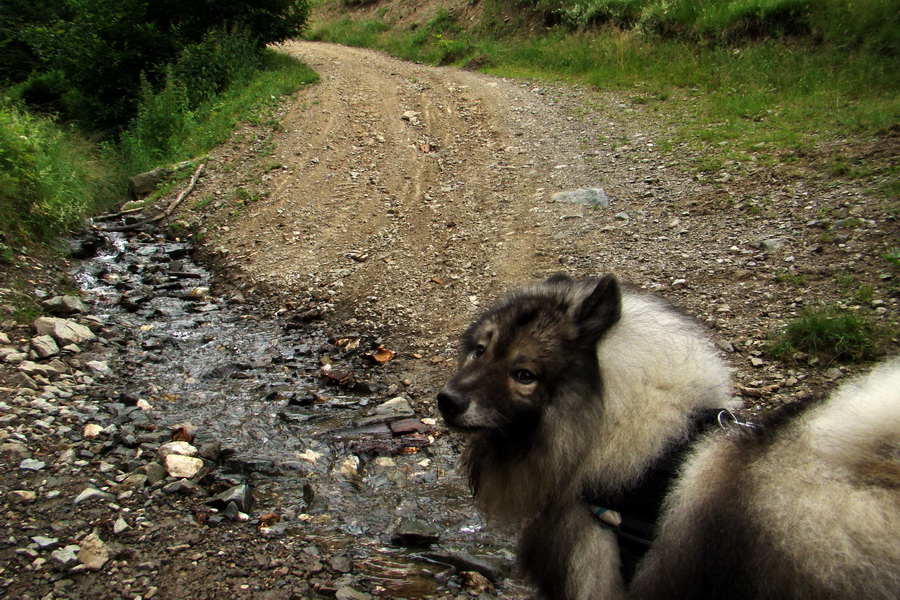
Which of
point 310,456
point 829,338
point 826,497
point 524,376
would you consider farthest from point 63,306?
point 829,338

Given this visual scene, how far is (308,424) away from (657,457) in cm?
331

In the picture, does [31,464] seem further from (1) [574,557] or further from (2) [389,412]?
(1) [574,557]

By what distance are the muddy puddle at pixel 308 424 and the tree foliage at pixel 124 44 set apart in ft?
28.4

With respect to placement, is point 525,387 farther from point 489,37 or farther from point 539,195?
point 489,37

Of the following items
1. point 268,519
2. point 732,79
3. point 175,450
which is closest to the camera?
point 268,519

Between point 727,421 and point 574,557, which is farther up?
point 727,421

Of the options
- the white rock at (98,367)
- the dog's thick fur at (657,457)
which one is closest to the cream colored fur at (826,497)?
the dog's thick fur at (657,457)

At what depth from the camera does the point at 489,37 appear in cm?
1880

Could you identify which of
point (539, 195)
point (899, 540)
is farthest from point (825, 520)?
point (539, 195)

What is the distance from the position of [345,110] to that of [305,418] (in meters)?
10.1

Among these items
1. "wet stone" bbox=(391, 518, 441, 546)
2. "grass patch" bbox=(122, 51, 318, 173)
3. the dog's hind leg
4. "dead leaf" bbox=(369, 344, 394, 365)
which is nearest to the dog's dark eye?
the dog's hind leg

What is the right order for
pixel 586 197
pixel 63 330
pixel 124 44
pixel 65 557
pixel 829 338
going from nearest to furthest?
1. pixel 65 557
2. pixel 829 338
3. pixel 63 330
4. pixel 586 197
5. pixel 124 44

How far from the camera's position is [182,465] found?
3.97 m

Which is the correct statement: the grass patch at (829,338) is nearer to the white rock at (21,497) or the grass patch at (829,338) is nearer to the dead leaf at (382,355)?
the dead leaf at (382,355)
